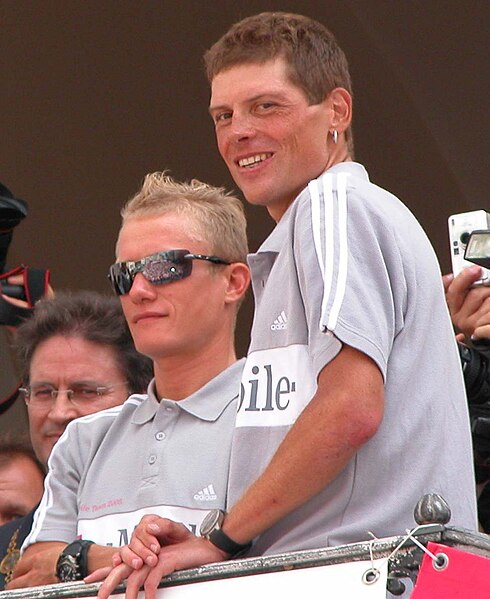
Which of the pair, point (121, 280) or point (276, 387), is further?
point (121, 280)

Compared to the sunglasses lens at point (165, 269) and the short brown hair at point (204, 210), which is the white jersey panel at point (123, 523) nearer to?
the sunglasses lens at point (165, 269)

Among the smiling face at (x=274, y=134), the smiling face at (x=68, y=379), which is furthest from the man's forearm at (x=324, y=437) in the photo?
the smiling face at (x=68, y=379)

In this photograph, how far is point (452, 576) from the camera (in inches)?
77.6

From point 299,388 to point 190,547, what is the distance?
1.05 ft

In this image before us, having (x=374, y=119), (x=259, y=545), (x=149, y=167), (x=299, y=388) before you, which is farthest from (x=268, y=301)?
(x=149, y=167)

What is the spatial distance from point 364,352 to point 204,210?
100 centimetres

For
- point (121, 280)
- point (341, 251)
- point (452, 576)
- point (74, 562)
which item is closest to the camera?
point (452, 576)

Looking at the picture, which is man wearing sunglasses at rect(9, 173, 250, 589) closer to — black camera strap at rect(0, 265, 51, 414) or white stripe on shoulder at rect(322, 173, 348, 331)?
white stripe on shoulder at rect(322, 173, 348, 331)

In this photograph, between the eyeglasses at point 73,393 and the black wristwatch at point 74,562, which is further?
the eyeglasses at point 73,393

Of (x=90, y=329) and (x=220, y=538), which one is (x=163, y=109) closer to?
(x=90, y=329)

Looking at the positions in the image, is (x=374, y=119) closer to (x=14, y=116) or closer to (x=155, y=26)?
(x=155, y=26)

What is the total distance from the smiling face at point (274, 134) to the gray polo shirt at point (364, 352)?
0.19 metres

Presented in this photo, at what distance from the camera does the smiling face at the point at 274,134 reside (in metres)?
2.68

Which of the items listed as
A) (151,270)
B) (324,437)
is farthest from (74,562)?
(324,437)
